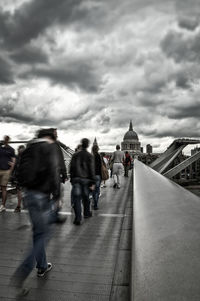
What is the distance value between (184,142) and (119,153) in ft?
18.5

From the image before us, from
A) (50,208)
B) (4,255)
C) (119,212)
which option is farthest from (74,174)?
(50,208)

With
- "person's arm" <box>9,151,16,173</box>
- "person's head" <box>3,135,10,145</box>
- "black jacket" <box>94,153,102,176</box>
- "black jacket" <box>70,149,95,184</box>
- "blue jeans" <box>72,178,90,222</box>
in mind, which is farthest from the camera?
"black jacket" <box>94,153,102,176</box>

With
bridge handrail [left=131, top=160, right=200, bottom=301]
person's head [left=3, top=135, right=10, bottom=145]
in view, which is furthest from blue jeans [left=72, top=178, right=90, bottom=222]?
bridge handrail [left=131, top=160, right=200, bottom=301]

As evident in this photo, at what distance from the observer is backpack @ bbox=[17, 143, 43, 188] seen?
2387 mm

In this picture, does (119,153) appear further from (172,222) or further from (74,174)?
(172,222)

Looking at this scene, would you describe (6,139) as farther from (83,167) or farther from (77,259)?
(77,259)

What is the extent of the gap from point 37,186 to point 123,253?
69.7 inches

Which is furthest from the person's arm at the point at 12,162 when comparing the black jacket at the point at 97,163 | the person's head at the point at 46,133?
the person's head at the point at 46,133

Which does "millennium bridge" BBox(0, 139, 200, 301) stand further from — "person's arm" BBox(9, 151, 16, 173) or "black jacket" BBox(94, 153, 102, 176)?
"black jacket" BBox(94, 153, 102, 176)

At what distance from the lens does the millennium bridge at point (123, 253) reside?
40.7 inches

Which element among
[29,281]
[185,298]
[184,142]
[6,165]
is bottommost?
[29,281]

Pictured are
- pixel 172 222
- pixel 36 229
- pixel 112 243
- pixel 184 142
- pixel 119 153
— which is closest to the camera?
pixel 172 222

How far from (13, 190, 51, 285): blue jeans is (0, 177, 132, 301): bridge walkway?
0.88 feet

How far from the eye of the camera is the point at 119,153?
10.9m
